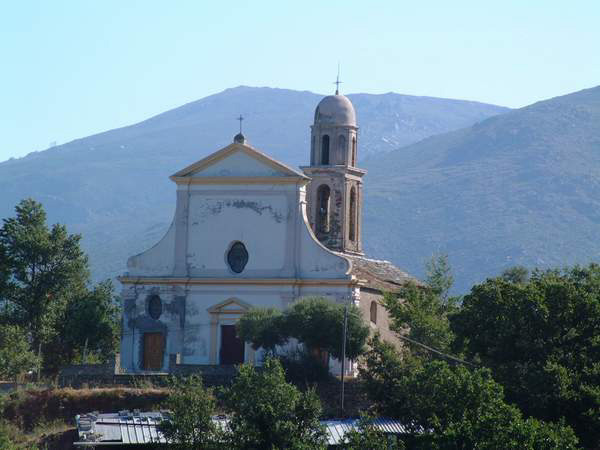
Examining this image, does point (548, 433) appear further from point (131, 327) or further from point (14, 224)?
point (14, 224)

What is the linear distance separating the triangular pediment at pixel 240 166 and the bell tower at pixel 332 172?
637 centimetres

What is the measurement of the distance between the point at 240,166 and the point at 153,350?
319 inches

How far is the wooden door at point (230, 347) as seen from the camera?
2424 inches

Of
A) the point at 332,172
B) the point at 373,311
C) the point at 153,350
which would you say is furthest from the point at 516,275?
the point at 153,350

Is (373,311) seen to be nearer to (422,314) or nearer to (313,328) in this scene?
(422,314)

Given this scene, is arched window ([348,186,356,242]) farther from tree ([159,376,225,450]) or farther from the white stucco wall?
tree ([159,376,225,450])

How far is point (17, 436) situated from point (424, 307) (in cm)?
1832

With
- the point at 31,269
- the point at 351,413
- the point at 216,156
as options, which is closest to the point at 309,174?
the point at 216,156

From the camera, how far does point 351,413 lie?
167ft

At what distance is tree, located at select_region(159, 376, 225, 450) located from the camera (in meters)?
41.4

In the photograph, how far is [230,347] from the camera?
6178 cm

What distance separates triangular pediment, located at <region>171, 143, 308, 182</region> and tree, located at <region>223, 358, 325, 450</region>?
19.8 meters

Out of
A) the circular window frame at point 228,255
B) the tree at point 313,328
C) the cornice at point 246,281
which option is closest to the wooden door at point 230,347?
the cornice at point 246,281

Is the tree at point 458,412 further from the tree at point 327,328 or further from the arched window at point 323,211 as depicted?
the arched window at point 323,211
